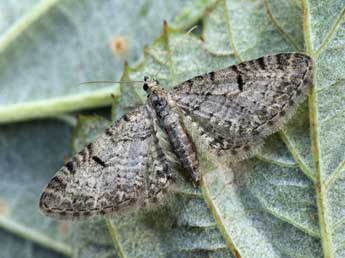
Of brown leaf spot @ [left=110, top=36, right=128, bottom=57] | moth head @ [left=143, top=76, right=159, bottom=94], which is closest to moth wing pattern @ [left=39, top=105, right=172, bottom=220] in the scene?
moth head @ [left=143, top=76, right=159, bottom=94]

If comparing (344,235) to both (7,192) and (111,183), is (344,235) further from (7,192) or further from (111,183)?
(7,192)

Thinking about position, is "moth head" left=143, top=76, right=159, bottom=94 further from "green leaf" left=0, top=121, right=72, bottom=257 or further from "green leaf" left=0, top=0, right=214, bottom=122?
"green leaf" left=0, top=121, right=72, bottom=257

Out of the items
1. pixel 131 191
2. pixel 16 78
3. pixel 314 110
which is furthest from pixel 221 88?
pixel 16 78

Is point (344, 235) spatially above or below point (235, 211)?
below

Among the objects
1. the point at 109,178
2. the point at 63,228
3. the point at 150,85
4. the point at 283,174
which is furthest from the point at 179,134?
the point at 63,228

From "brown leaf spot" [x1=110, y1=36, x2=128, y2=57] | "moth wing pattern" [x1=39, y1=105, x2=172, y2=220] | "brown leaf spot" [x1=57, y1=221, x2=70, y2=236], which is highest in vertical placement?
"brown leaf spot" [x1=110, y1=36, x2=128, y2=57]
